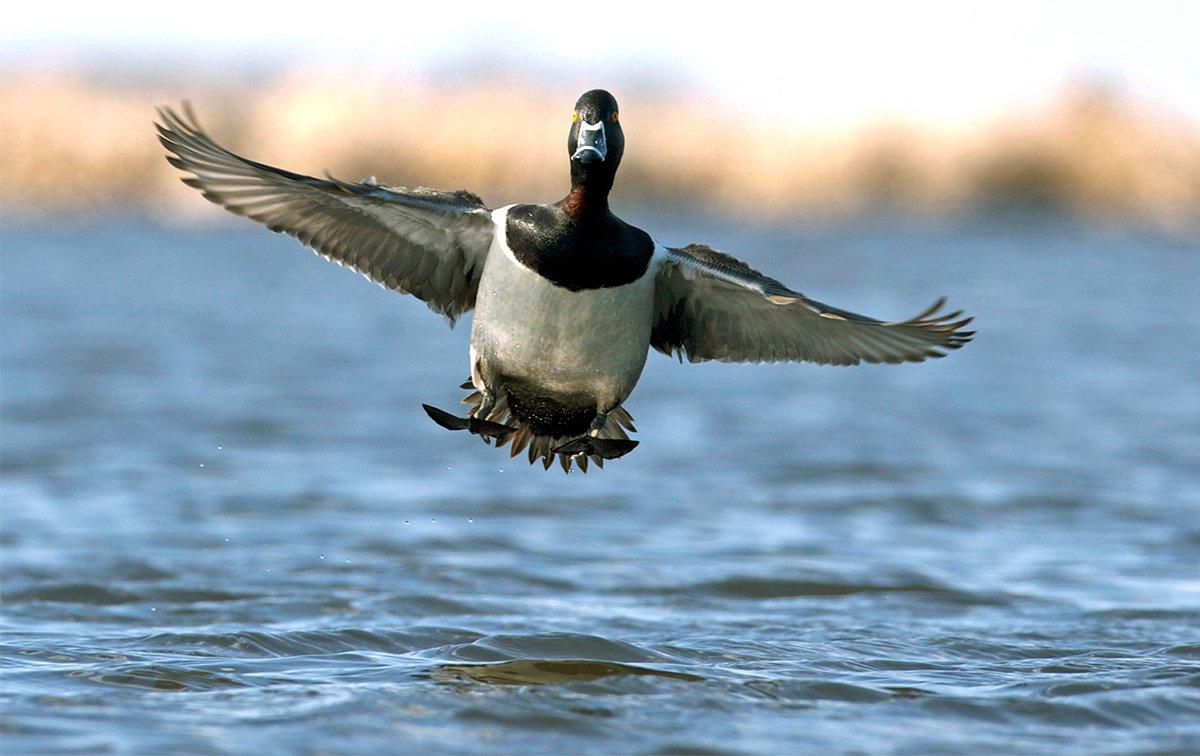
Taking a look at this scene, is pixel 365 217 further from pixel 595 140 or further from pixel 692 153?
pixel 692 153

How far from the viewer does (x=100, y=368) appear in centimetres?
1553

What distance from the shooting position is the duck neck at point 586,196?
5.64m

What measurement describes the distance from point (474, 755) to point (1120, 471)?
7.40 meters

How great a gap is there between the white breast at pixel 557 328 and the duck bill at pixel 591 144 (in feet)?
1.38

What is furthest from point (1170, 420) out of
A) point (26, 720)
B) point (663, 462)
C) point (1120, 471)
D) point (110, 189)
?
point (110, 189)

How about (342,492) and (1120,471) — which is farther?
(1120,471)

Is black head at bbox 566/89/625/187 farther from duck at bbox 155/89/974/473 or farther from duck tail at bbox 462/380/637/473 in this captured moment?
duck tail at bbox 462/380/637/473

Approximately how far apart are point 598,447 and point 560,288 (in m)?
0.67

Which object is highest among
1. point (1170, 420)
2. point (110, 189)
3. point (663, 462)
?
point (110, 189)

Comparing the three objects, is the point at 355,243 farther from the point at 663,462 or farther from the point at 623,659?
the point at 663,462

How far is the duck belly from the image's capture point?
577cm

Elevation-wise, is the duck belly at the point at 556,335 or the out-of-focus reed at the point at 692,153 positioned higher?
the out-of-focus reed at the point at 692,153

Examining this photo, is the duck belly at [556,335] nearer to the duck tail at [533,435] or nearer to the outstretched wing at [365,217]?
the duck tail at [533,435]

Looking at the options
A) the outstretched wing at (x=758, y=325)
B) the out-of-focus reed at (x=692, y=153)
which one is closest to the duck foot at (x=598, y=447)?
the outstretched wing at (x=758, y=325)
